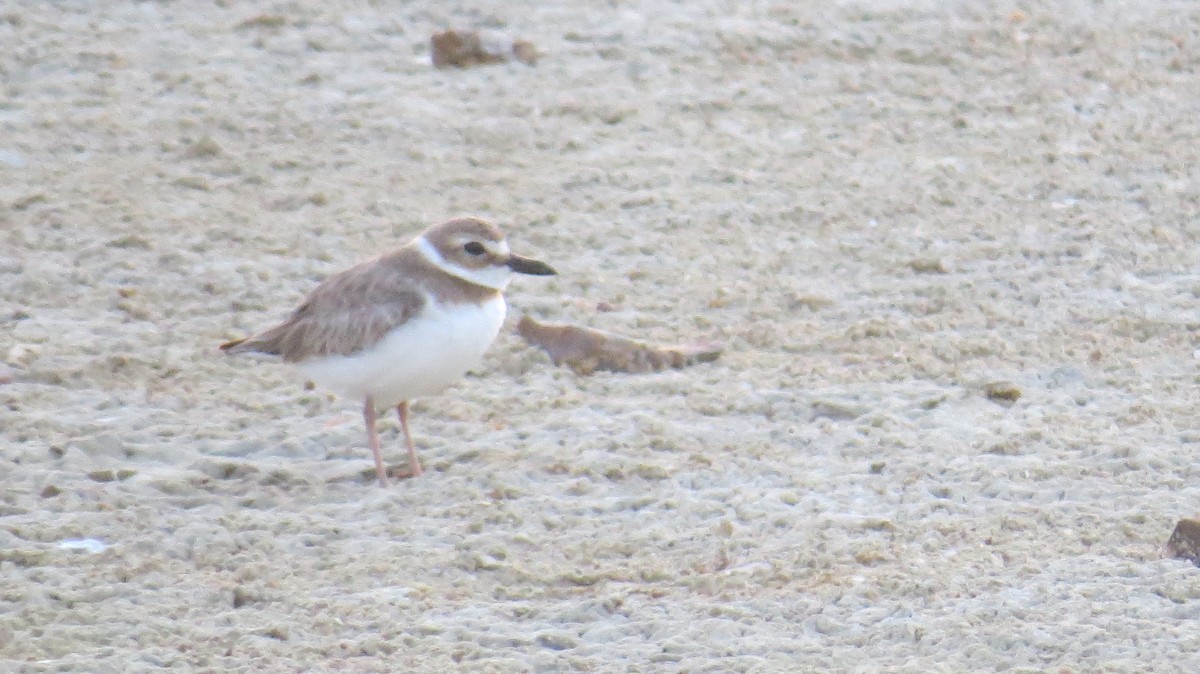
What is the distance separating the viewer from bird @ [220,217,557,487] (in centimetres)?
589

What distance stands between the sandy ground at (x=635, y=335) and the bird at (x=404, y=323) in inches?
11.5

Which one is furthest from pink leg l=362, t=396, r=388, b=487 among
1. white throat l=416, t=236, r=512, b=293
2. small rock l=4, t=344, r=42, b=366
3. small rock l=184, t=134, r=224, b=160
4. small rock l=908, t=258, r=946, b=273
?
small rock l=184, t=134, r=224, b=160

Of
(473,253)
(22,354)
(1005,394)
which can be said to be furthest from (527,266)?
(22,354)

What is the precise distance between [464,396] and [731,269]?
63.8 inches

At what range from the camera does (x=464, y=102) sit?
9625 millimetres

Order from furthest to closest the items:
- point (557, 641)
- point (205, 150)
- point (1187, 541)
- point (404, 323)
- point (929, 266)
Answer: point (205, 150)
point (929, 266)
point (404, 323)
point (1187, 541)
point (557, 641)

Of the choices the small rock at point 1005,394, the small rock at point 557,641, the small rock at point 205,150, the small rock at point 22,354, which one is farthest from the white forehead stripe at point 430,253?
the small rock at point 205,150

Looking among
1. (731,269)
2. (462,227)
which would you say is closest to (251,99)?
(731,269)

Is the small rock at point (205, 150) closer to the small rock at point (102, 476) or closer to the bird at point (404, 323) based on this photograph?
the bird at point (404, 323)

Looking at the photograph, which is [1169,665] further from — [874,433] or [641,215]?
[641,215]

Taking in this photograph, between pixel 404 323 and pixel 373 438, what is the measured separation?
0.39m

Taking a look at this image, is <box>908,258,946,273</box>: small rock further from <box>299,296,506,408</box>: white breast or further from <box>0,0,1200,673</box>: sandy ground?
<box>299,296,506,408</box>: white breast

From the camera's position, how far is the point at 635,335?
7148 millimetres

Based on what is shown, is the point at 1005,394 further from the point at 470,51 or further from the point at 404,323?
the point at 470,51
